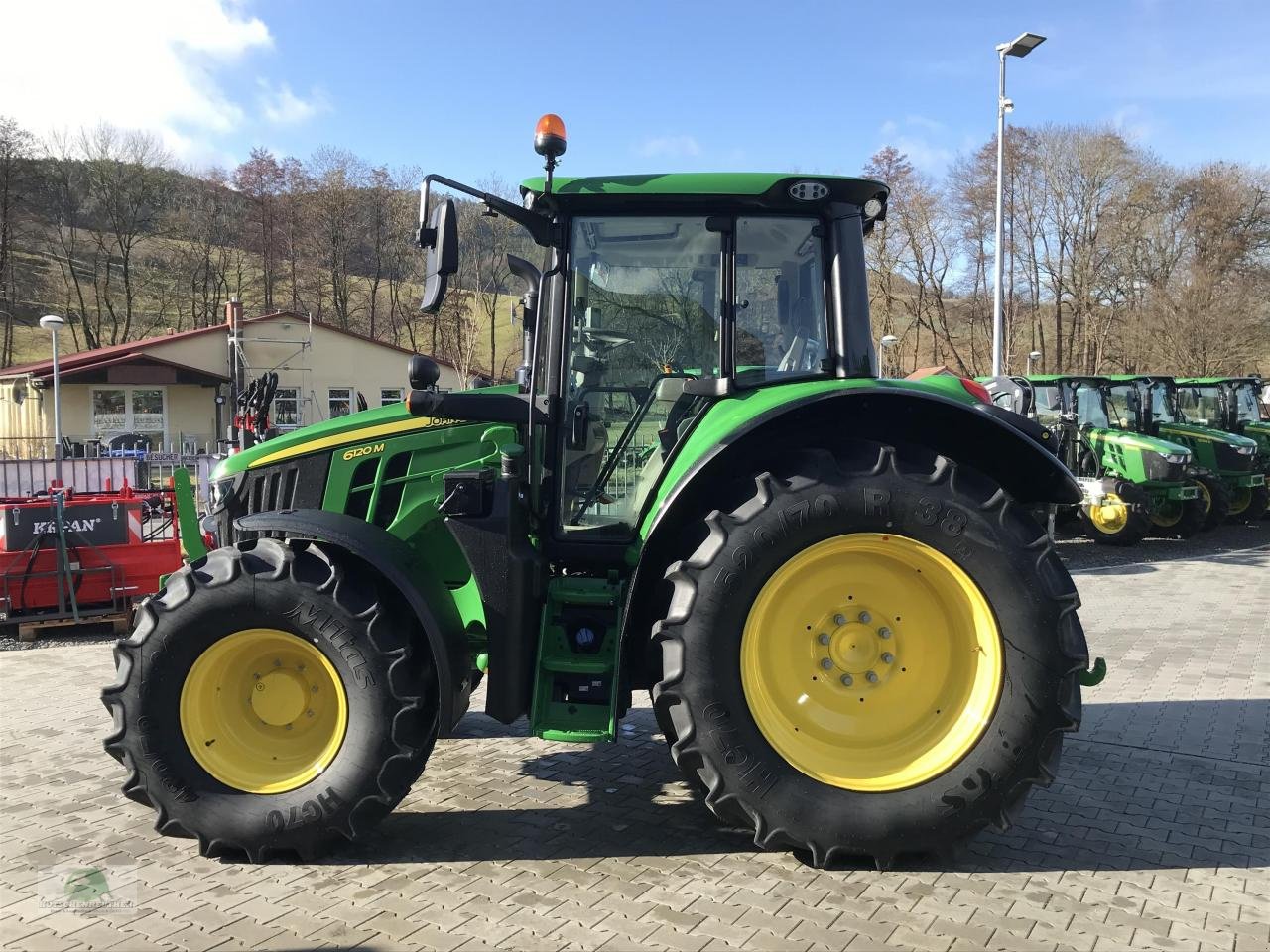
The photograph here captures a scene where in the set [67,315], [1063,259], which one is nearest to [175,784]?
[1063,259]

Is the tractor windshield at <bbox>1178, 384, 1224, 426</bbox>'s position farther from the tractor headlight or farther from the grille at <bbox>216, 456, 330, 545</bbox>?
the tractor headlight

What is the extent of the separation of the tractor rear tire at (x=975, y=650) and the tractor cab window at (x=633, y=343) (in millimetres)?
652

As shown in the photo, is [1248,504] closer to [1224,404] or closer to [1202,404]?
[1224,404]

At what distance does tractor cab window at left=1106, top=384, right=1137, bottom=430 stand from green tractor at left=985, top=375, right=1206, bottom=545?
0.6 inches

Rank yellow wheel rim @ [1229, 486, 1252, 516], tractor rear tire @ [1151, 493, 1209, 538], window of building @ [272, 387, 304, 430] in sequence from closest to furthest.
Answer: tractor rear tire @ [1151, 493, 1209, 538] → yellow wheel rim @ [1229, 486, 1252, 516] → window of building @ [272, 387, 304, 430]

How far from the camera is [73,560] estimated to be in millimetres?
8125

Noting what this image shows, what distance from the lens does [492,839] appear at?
383cm

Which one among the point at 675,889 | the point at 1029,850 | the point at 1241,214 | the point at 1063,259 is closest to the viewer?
the point at 675,889

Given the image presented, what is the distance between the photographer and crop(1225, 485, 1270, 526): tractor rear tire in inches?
633

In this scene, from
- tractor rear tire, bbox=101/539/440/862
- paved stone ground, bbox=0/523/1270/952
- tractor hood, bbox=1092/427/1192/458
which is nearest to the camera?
paved stone ground, bbox=0/523/1270/952

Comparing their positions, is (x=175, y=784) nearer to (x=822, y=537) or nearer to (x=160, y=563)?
(x=822, y=537)

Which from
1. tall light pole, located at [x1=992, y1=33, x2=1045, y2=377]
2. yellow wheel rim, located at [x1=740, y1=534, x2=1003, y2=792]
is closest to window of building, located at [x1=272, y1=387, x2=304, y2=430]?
tall light pole, located at [x1=992, y1=33, x2=1045, y2=377]

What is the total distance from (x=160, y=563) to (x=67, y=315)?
4689 cm

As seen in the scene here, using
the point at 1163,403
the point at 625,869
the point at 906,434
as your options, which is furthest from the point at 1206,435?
the point at 625,869
